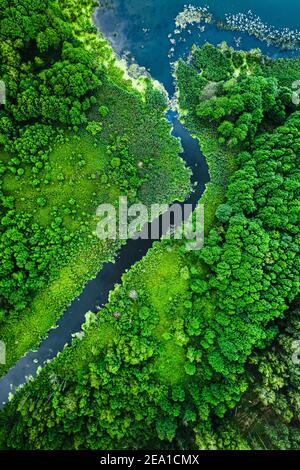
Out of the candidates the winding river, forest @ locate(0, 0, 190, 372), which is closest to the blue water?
the winding river

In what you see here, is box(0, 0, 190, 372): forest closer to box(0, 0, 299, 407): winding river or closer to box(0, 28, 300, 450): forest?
box(0, 0, 299, 407): winding river

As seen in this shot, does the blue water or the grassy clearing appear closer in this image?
the grassy clearing

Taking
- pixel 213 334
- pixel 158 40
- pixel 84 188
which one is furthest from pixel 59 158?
pixel 213 334

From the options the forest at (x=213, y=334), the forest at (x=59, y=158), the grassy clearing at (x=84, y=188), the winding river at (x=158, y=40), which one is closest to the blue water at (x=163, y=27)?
the winding river at (x=158, y=40)

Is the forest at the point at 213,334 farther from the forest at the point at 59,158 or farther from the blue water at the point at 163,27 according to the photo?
the blue water at the point at 163,27

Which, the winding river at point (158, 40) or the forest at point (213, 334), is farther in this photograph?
the winding river at point (158, 40)

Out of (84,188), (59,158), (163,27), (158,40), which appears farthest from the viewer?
(163,27)

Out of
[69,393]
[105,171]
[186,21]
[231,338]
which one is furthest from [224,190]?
[69,393]

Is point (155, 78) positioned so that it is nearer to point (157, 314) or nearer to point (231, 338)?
point (157, 314)

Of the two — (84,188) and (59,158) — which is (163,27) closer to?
(59,158)
